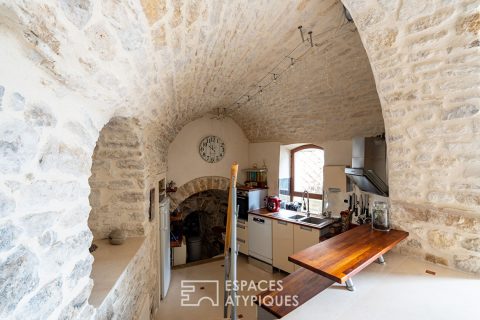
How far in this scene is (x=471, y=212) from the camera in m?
1.67

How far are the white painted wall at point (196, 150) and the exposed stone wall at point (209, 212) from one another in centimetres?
72

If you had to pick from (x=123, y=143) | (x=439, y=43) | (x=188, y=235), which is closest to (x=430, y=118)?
(x=439, y=43)

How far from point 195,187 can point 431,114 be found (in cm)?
375

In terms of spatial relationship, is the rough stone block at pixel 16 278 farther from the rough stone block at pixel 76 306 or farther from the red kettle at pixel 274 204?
the red kettle at pixel 274 204

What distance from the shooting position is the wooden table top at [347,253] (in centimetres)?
138

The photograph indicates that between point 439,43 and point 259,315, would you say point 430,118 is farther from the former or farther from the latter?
point 259,315

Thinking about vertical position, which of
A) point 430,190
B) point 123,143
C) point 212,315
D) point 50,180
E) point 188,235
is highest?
point 123,143

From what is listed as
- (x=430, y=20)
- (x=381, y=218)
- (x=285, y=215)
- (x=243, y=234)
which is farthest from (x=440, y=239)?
(x=243, y=234)

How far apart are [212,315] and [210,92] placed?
282 centimetres

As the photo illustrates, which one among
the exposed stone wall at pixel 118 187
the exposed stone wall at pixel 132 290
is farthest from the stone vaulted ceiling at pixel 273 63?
the exposed stone wall at pixel 132 290

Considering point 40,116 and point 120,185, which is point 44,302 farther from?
point 120,185

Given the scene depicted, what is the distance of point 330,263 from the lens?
146 centimetres

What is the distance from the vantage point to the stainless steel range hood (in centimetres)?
280

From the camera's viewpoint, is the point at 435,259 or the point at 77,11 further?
the point at 435,259
